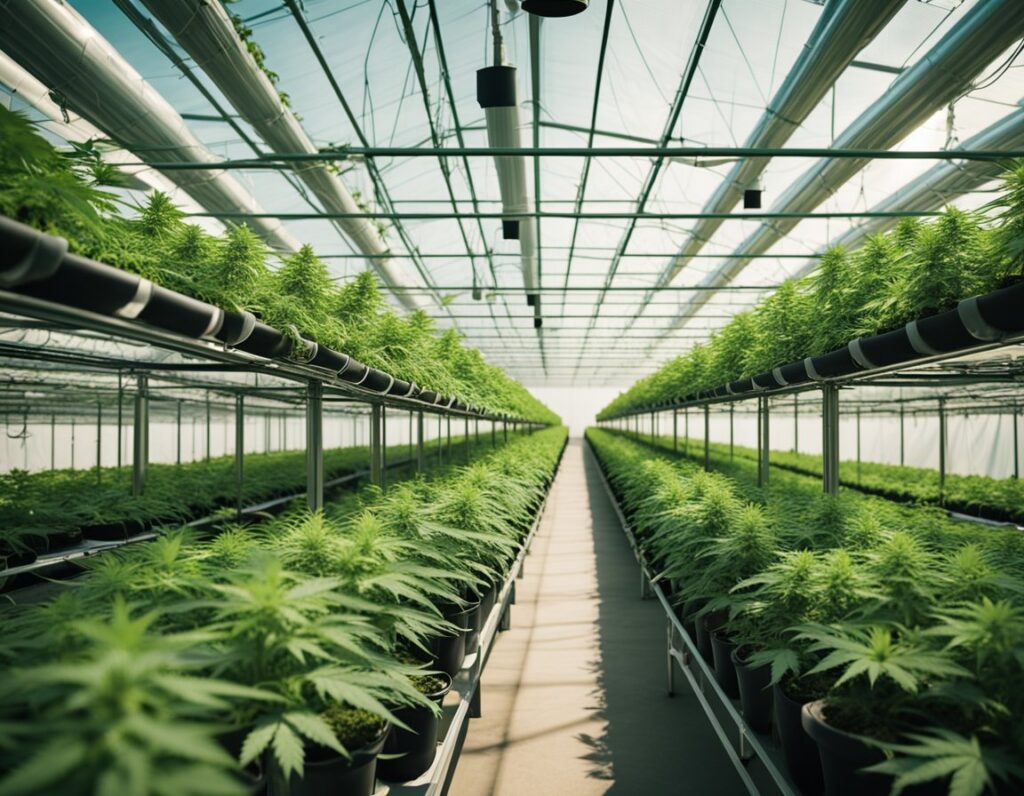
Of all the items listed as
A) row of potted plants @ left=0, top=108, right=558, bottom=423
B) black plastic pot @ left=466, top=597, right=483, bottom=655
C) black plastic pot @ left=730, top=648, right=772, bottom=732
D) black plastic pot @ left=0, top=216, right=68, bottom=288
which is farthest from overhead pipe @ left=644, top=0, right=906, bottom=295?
black plastic pot @ left=0, top=216, right=68, bottom=288

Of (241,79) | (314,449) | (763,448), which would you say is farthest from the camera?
(763,448)

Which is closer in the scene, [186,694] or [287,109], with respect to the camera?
[186,694]

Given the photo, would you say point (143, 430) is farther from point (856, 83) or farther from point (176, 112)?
point (856, 83)

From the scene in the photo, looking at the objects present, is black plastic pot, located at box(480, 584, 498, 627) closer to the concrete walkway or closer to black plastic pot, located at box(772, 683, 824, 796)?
the concrete walkway

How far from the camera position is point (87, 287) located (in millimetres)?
1573

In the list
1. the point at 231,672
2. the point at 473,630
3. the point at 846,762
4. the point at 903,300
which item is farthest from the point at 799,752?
the point at 903,300

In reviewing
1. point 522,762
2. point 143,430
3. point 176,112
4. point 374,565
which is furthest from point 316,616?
point 176,112

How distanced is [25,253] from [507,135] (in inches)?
269

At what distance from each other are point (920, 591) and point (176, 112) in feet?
27.9

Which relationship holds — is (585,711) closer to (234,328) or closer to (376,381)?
(376,381)

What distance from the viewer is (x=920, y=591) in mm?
2043

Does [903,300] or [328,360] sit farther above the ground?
[903,300]

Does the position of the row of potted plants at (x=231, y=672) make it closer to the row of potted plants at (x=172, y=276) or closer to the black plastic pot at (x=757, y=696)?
the row of potted plants at (x=172, y=276)

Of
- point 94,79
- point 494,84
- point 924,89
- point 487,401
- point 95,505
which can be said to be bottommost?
point 95,505
